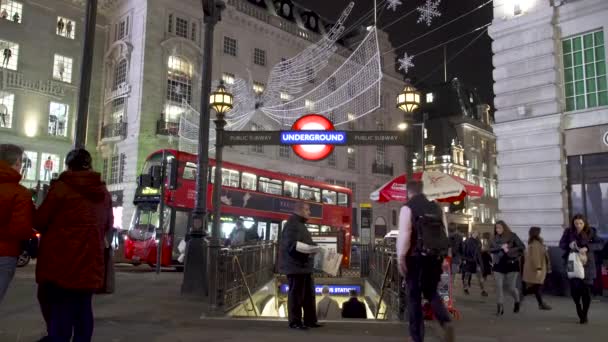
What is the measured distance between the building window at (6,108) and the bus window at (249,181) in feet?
58.7

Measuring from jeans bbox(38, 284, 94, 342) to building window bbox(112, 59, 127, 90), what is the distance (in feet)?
106

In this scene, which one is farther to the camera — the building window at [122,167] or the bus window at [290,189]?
the building window at [122,167]

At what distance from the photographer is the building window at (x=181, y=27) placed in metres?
35.5

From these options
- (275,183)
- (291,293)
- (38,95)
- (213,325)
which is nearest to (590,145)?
(291,293)

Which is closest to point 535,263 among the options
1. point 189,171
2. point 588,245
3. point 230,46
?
point 588,245

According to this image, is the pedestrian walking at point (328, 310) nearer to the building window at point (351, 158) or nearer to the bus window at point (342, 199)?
the bus window at point (342, 199)

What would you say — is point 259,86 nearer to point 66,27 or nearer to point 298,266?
point 66,27

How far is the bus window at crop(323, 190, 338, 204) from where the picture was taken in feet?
84.5

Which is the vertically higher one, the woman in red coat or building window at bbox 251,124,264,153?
building window at bbox 251,124,264,153

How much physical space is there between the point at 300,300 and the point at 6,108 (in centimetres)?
2995

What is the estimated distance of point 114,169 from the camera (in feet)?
113

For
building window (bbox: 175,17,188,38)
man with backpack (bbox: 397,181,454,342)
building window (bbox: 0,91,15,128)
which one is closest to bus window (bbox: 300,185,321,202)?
building window (bbox: 175,17,188,38)

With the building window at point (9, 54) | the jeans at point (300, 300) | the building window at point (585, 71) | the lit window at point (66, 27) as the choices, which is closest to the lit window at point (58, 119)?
the building window at point (9, 54)

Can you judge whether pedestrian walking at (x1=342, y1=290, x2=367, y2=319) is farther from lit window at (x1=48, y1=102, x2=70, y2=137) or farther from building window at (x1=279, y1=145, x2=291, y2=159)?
building window at (x1=279, y1=145, x2=291, y2=159)
